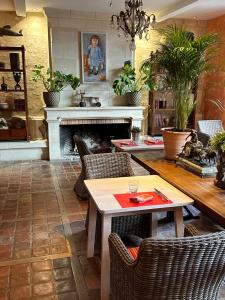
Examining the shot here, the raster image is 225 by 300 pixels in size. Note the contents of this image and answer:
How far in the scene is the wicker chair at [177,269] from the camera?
1.09 metres

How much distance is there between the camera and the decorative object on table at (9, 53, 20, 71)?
534 cm

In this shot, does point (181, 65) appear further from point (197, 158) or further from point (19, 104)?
point (19, 104)

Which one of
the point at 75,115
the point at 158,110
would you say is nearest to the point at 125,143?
the point at 75,115

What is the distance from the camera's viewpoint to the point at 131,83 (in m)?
Answer: 5.80

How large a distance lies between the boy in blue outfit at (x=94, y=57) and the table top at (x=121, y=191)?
4.04 m

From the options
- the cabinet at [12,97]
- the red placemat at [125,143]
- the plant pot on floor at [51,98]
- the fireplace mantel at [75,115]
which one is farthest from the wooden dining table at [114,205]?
the cabinet at [12,97]

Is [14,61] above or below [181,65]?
above

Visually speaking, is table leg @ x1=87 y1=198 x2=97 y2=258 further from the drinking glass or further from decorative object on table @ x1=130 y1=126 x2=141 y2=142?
decorative object on table @ x1=130 y1=126 x2=141 y2=142

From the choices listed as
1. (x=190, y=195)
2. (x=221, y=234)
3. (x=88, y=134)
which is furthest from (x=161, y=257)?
(x=88, y=134)

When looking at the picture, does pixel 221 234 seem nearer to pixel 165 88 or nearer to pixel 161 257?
pixel 161 257

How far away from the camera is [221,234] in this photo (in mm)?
1132

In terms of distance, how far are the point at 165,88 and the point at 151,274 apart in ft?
6.35

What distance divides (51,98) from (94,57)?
1.25 meters

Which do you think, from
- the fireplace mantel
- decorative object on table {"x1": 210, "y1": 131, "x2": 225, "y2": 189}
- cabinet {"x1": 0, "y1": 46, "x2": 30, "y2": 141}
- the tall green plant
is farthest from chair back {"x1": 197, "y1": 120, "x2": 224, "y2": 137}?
cabinet {"x1": 0, "y1": 46, "x2": 30, "y2": 141}
